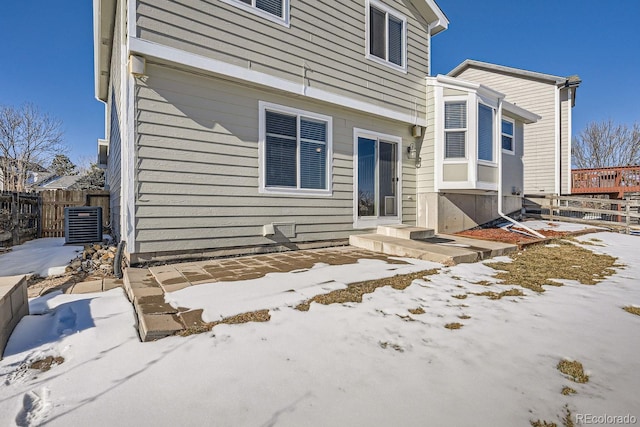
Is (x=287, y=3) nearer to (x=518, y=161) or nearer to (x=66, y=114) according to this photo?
(x=518, y=161)

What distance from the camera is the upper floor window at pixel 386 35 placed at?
20.8ft

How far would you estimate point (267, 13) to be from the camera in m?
4.86

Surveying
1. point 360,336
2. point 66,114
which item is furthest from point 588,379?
point 66,114

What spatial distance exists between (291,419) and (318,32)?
232 inches

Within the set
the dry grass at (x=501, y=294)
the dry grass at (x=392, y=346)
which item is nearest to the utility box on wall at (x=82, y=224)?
the dry grass at (x=392, y=346)

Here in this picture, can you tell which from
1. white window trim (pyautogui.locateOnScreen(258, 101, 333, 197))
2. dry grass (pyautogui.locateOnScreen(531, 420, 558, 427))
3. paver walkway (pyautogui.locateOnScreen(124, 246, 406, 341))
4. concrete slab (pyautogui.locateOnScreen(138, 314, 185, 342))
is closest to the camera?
dry grass (pyautogui.locateOnScreen(531, 420, 558, 427))

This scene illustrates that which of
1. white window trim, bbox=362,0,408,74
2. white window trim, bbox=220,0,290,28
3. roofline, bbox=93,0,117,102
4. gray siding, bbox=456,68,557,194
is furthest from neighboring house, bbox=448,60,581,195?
roofline, bbox=93,0,117,102

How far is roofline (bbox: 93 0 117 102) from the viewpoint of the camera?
5.27m

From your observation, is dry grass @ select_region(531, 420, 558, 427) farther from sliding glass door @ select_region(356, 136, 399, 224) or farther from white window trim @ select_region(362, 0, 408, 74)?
white window trim @ select_region(362, 0, 408, 74)

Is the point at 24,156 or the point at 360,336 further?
the point at 24,156

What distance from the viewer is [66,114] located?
737 inches

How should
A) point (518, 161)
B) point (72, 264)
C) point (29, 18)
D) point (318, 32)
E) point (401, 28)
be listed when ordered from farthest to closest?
point (29, 18) < point (518, 161) < point (401, 28) < point (318, 32) < point (72, 264)

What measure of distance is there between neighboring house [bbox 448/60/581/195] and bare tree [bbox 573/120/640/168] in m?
15.6

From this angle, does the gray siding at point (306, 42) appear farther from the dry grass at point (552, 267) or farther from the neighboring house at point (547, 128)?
the neighboring house at point (547, 128)
